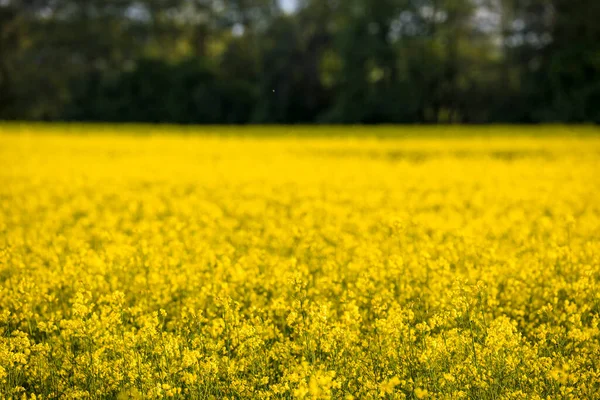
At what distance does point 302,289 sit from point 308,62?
5293cm

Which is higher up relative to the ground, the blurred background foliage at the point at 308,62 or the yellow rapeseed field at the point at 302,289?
the blurred background foliage at the point at 308,62

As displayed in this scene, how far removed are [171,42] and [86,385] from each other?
239 feet

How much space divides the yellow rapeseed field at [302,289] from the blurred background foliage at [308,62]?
1443 inches

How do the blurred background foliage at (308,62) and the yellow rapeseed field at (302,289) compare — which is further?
the blurred background foliage at (308,62)

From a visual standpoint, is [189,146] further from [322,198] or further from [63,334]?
[63,334]

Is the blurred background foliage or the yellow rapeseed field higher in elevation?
the blurred background foliage

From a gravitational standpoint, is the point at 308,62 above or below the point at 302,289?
above

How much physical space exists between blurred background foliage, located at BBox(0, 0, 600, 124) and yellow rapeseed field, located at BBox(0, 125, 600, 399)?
36.6m

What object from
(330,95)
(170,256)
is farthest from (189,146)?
(330,95)

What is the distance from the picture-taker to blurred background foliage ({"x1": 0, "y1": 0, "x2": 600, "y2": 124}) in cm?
5053

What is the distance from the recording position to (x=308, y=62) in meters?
58.4

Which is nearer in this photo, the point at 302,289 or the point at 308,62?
the point at 302,289

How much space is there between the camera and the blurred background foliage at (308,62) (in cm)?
5053

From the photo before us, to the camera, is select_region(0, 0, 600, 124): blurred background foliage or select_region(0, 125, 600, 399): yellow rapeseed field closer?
select_region(0, 125, 600, 399): yellow rapeseed field
